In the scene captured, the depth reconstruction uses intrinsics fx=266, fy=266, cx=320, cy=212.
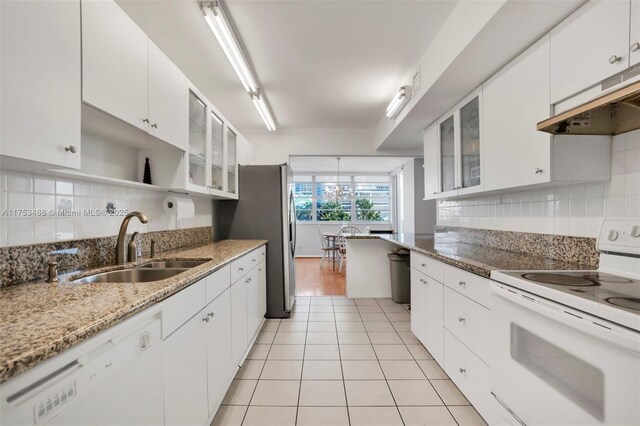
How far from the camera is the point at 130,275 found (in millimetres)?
1548

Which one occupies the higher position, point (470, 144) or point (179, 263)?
point (470, 144)

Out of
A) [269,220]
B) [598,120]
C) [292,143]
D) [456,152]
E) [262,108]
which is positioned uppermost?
[262,108]

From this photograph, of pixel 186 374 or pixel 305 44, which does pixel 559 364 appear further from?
pixel 305 44

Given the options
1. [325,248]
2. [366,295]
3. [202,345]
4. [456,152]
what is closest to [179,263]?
[202,345]

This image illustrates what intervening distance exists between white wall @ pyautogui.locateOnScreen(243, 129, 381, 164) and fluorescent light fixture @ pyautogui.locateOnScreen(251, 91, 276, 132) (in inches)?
13.1

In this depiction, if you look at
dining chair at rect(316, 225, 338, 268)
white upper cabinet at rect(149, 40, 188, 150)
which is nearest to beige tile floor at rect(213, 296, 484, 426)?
white upper cabinet at rect(149, 40, 188, 150)

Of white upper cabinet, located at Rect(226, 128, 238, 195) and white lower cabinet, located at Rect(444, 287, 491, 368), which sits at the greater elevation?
white upper cabinet, located at Rect(226, 128, 238, 195)

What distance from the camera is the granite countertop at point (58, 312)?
0.55 meters

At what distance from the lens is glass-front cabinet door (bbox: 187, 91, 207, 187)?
2121mm

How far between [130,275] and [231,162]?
1763mm

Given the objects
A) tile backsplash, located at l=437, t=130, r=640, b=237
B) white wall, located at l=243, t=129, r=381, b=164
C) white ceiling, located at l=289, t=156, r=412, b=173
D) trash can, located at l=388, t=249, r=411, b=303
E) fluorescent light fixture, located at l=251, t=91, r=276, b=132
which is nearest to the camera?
tile backsplash, located at l=437, t=130, r=640, b=237

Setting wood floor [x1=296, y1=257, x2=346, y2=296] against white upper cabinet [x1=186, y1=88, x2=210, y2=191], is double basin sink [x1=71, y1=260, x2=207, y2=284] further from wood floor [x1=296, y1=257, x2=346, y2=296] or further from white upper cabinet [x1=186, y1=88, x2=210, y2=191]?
wood floor [x1=296, y1=257, x2=346, y2=296]

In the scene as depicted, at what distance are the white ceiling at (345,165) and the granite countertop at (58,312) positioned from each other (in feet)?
18.3

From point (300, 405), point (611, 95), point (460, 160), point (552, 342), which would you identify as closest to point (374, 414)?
point (300, 405)
